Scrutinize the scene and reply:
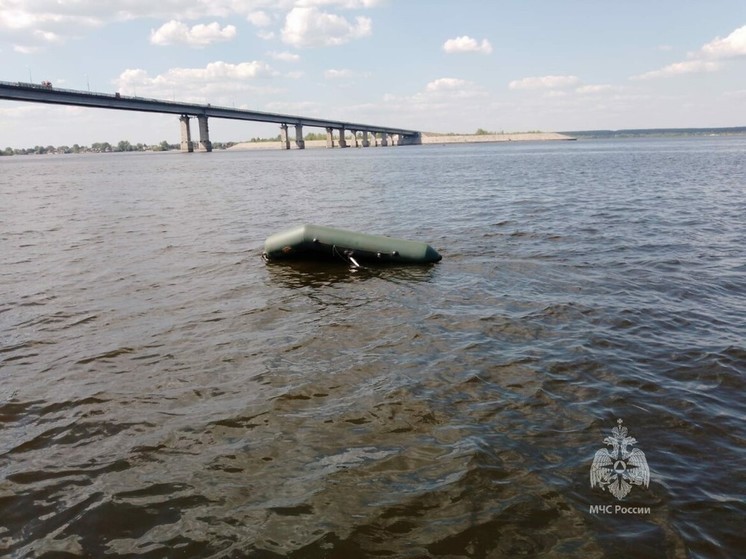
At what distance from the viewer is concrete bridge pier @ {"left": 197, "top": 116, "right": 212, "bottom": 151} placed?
127m

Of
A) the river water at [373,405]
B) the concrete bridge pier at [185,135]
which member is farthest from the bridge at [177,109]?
the river water at [373,405]

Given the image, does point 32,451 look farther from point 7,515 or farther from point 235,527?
point 235,527

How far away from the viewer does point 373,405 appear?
6.09 metres

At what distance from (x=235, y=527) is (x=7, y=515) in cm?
205

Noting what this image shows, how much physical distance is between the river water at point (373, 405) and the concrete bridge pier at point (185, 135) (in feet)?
411

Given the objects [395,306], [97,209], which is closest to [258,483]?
[395,306]

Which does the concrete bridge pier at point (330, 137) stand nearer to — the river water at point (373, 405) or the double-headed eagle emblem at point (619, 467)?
the river water at point (373, 405)

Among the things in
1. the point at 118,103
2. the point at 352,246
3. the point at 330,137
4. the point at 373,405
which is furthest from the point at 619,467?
the point at 330,137

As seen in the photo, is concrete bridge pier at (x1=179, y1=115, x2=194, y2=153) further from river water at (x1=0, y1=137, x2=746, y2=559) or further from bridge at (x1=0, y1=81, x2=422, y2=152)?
river water at (x1=0, y1=137, x2=746, y2=559)

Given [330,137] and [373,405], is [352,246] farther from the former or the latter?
[330,137]

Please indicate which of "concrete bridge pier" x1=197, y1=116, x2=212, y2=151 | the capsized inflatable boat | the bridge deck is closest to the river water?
the capsized inflatable boat

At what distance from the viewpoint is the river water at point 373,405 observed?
4129 millimetres

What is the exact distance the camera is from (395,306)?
9867mm

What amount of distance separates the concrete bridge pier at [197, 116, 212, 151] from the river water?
125 meters
